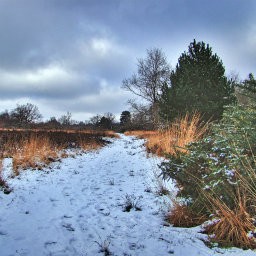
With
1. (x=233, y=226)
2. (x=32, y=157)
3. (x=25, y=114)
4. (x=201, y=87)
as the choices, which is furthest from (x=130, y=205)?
(x=25, y=114)

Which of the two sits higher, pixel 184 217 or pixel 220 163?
pixel 220 163

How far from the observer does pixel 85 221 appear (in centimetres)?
385

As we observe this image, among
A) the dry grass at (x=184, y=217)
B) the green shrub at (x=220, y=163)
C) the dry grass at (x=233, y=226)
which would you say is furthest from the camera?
the dry grass at (x=184, y=217)

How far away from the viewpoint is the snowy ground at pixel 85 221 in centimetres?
305

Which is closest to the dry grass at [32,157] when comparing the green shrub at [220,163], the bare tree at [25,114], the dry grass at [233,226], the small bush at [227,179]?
the green shrub at [220,163]

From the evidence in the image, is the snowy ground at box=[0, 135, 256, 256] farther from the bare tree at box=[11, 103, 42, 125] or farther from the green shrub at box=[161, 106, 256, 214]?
the bare tree at box=[11, 103, 42, 125]

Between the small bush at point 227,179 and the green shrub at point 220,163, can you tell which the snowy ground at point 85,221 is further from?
the green shrub at point 220,163

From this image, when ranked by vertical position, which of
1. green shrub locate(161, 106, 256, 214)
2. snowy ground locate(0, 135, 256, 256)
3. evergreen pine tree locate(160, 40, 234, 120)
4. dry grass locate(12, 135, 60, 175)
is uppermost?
evergreen pine tree locate(160, 40, 234, 120)

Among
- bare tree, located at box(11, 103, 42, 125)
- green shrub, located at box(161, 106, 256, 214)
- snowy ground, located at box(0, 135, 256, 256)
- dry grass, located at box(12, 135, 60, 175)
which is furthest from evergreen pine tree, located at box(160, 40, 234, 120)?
bare tree, located at box(11, 103, 42, 125)

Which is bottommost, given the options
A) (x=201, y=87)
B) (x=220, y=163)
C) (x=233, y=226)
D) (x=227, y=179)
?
(x=233, y=226)

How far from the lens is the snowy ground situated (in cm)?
305

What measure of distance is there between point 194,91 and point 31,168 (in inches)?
314

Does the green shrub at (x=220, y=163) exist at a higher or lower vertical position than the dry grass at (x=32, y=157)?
higher

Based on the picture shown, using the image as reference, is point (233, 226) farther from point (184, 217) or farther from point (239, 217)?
point (184, 217)
